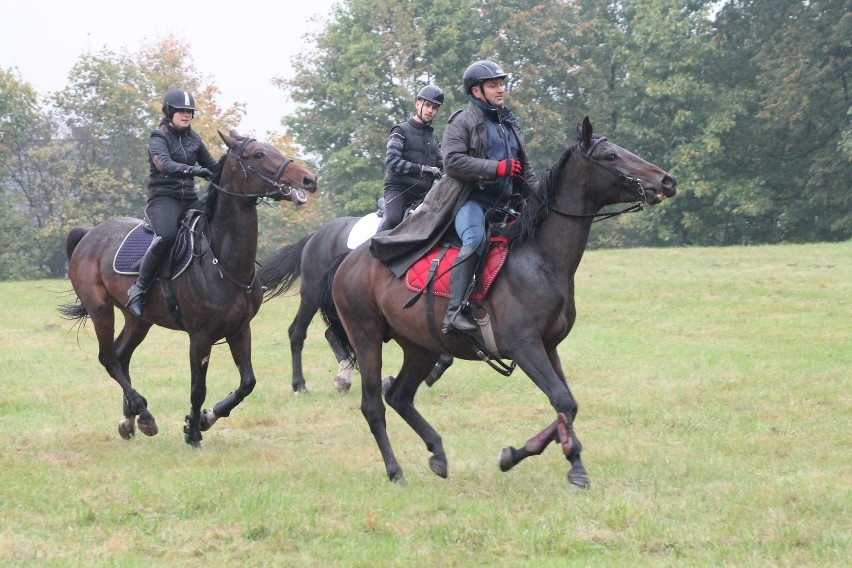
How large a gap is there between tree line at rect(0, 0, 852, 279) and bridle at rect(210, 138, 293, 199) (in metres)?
38.4

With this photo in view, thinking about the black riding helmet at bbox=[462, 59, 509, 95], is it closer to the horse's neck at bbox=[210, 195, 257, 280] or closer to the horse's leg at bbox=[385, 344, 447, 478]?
the horse's leg at bbox=[385, 344, 447, 478]

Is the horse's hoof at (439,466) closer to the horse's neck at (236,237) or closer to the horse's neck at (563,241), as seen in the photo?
the horse's neck at (563,241)

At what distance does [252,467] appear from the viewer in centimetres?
971

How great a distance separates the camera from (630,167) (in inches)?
333

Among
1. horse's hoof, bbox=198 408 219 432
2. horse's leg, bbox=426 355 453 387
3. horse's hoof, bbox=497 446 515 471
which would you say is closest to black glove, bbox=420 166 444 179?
horse's leg, bbox=426 355 453 387

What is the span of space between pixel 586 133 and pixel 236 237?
3.89 meters

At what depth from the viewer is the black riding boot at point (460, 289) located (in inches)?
341

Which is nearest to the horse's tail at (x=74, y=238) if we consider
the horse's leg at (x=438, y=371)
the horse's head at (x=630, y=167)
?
the horse's leg at (x=438, y=371)

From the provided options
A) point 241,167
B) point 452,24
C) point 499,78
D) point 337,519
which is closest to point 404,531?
point 337,519

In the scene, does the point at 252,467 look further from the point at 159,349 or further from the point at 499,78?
the point at 159,349

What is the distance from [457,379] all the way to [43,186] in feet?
183

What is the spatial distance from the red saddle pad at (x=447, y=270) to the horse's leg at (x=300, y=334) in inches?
236

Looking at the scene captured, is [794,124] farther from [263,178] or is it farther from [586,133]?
[586,133]

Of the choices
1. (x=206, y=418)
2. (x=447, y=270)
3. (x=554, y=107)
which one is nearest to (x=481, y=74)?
(x=447, y=270)
